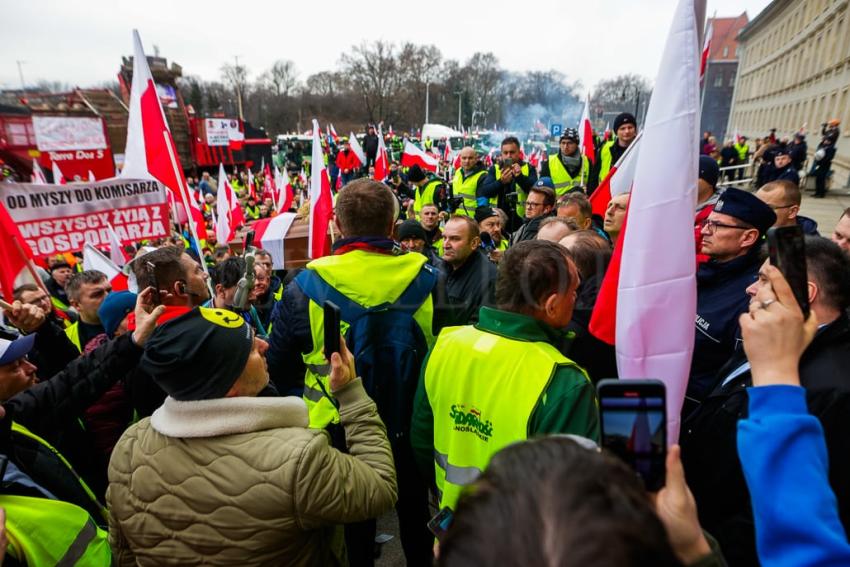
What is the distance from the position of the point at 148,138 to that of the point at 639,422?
4801mm

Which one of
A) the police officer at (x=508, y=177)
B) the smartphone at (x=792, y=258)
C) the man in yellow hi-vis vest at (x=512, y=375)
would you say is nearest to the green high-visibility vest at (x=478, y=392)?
the man in yellow hi-vis vest at (x=512, y=375)

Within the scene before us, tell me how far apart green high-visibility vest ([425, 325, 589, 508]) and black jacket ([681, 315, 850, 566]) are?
58cm

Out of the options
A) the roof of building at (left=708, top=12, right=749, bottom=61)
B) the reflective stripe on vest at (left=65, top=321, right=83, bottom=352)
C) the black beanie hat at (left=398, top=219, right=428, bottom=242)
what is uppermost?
the roof of building at (left=708, top=12, right=749, bottom=61)

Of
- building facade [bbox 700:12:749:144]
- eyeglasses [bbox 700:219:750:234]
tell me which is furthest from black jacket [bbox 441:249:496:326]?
building facade [bbox 700:12:749:144]

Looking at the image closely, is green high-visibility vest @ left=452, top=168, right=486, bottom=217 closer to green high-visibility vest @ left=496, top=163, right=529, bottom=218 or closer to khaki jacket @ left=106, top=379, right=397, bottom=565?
→ green high-visibility vest @ left=496, top=163, right=529, bottom=218

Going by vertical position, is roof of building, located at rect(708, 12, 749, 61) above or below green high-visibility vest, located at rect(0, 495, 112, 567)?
above

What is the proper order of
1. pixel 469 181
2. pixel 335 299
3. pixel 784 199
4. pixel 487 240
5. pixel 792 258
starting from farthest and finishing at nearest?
pixel 469 181 → pixel 487 240 → pixel 784 199 → pixel 335 299 → pixel 792 258

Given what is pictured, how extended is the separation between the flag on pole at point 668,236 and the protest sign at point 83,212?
14.8ft

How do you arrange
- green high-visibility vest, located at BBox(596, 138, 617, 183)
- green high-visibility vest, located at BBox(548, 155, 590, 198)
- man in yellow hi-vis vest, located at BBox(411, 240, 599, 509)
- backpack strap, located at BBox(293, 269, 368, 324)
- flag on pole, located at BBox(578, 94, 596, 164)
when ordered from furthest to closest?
green high-visibility vest, located at BBox(548, 155, 590, 198), green high-visibility vest, located at BBox(596, 138, 617, 183), flag on pole, located at BBox(578, 94, 596, 164), backpack strap, located at BBox(293, 269, 368, 324), man in yellow hi-vis vest, located at BBox(411, 240, 599, 509)

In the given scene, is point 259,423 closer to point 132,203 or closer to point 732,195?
point 732,195

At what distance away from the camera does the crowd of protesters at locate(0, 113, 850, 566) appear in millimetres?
856

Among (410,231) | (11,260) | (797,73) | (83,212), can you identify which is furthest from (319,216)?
(797,73)

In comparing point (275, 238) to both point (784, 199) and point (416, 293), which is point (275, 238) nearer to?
point (416, 293)

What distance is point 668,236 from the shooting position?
1.85 meters
